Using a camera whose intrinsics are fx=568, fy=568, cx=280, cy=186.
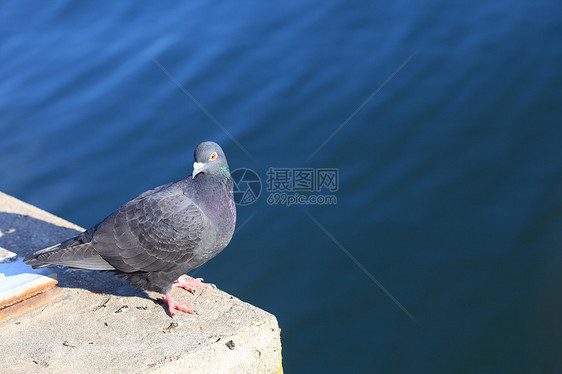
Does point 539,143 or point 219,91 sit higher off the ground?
point 219,91

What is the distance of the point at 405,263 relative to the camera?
18.5 feet

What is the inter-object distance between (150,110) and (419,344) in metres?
4.97

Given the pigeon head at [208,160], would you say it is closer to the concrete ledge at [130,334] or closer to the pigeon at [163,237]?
the pigeon at [163,237]

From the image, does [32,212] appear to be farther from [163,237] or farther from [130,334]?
[130,334]

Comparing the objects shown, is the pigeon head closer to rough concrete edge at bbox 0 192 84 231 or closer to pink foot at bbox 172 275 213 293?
pink foot at bbox 172 275 213 293

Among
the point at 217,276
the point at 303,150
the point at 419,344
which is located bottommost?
the point at 419,344

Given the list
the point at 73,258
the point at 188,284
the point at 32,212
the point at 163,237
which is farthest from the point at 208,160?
the point at 32,212

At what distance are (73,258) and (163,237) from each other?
2.20 ft

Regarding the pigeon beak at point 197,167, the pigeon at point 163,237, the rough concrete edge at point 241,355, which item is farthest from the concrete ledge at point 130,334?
the pigeon beak at point 197,167

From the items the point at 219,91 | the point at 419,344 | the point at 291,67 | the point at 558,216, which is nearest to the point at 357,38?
the point at 291,67

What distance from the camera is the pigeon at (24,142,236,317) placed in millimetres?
4020

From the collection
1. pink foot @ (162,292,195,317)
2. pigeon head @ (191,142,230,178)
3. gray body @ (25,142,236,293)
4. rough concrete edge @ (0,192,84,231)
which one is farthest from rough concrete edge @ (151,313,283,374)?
rough concrete edge @ (0,192,84,231)

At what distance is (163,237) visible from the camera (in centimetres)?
402

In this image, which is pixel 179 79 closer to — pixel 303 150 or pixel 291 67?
pixel 291 67
